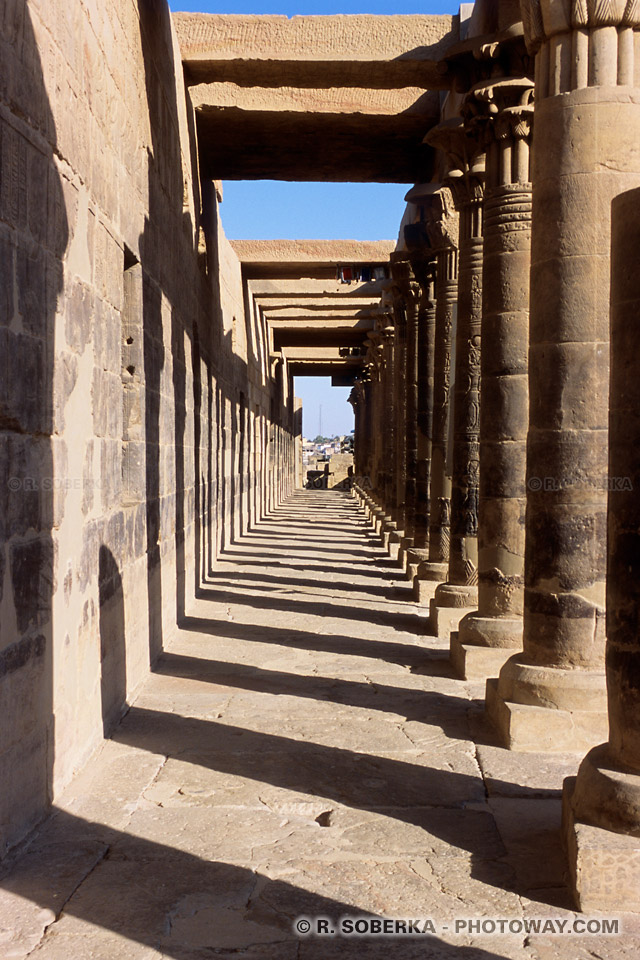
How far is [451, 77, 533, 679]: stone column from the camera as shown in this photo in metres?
7.03

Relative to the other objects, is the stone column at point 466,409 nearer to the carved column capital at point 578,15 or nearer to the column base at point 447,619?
the column base at point 447,619

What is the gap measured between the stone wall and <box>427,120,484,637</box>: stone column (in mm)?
2601

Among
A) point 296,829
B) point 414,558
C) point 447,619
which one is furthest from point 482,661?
point 414,558

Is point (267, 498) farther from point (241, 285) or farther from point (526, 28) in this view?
point (526, 28)

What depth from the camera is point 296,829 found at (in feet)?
14.0

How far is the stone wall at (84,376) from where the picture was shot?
3988mm

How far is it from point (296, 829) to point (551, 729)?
5.86 feet

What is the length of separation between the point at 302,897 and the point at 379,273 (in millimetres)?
15497

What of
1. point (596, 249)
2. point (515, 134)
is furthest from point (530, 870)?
point (515, 134)

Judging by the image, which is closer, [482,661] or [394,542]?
[482,661]

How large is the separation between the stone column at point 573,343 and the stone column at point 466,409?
10.5 feet

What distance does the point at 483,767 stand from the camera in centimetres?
512

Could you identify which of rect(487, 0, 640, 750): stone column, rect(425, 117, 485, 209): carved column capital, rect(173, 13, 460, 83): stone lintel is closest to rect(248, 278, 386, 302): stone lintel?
rect(173, 13, 460, 83): stone lintel

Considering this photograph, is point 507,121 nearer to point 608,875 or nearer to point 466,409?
point 466,409
